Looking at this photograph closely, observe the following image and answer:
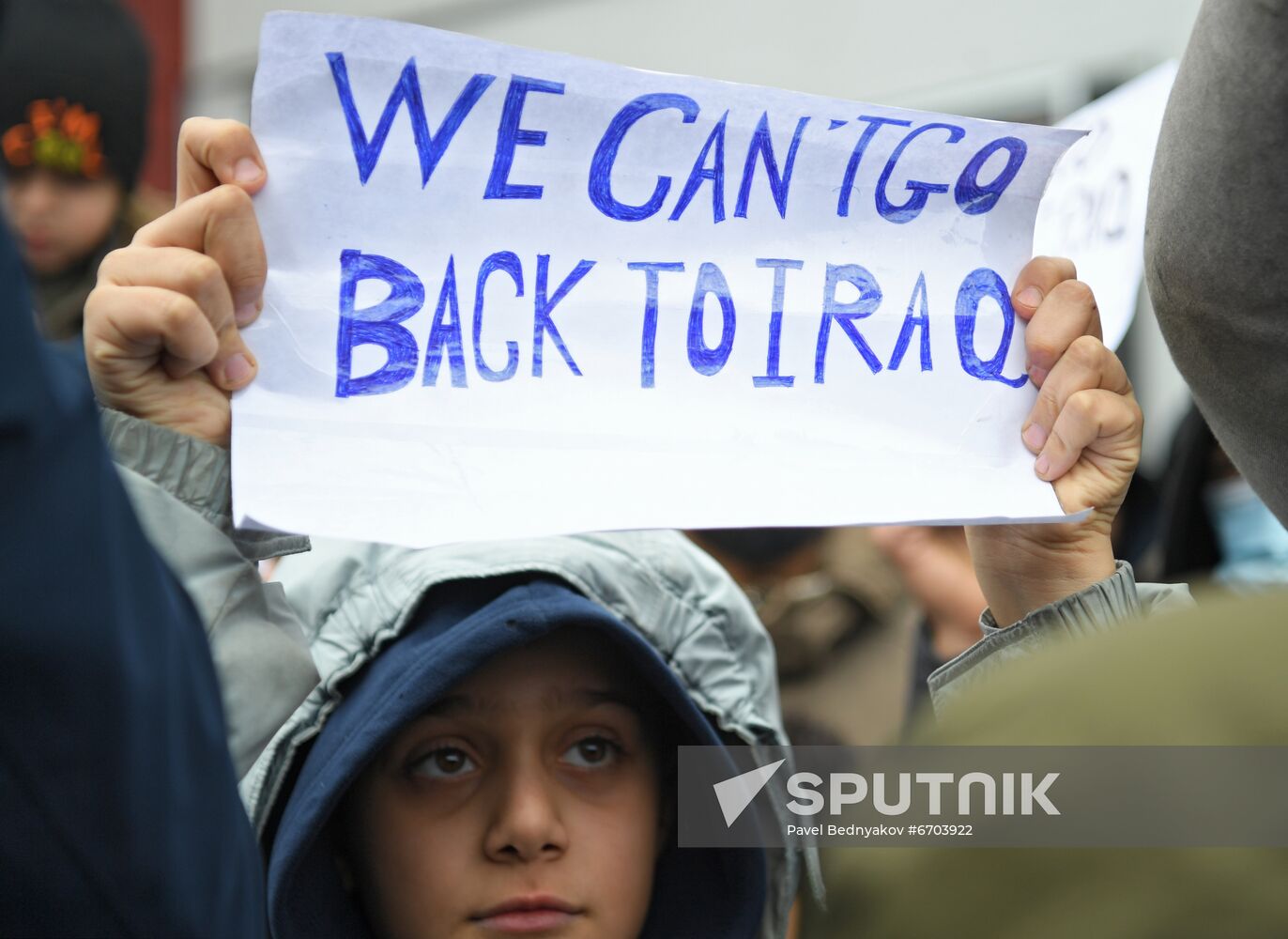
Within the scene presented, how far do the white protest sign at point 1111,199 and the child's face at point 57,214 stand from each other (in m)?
1.87

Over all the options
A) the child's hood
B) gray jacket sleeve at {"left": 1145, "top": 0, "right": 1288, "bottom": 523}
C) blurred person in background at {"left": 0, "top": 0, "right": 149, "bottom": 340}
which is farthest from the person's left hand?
blurred person in background at {"left": 0, "top": 0, "right": 149, "bottom": 340}

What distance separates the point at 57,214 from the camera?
3012 millimetres

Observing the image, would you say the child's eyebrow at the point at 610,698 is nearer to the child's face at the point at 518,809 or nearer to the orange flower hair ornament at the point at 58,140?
the child's face at the point at 518,809

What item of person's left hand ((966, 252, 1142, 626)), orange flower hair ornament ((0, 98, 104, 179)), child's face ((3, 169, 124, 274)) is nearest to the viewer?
person's left hand ((966, 252, 1142, 626))

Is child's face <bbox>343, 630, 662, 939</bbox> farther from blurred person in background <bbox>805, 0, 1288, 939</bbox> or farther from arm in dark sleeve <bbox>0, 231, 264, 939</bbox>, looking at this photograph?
blurred person in background <bbox>805, 0, 1288, 939</bbox>

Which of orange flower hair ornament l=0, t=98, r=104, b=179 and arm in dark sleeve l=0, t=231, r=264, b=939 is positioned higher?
orange flower hair ornament l=0, t=98, r=104, b=179

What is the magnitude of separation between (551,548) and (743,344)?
43 centimetres

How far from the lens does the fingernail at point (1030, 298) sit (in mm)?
1524

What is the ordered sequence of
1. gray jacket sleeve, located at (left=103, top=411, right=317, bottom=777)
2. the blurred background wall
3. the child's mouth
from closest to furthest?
gray jacket sleeve, located at (left=103, top=411, right=317, bottom=777), the child's mouth, the blurred background wall

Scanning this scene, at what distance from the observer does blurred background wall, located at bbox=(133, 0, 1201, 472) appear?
503 centimetres

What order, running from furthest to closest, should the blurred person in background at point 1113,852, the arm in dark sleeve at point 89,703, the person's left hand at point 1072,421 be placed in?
the person's left hand at point 1072,421 → the arm in dark sleeve at point 89,703 → the blurred person in background at point 1113,852

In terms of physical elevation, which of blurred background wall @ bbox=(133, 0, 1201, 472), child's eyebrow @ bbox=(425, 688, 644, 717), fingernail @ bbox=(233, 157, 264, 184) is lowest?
child's eyebrow @ bbox=(425, 688, 644, 717)

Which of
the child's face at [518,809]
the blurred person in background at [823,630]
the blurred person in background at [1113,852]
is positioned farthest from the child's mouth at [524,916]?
the blurred person in background at [823,630]

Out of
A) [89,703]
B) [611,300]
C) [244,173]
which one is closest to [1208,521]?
[611,300]
